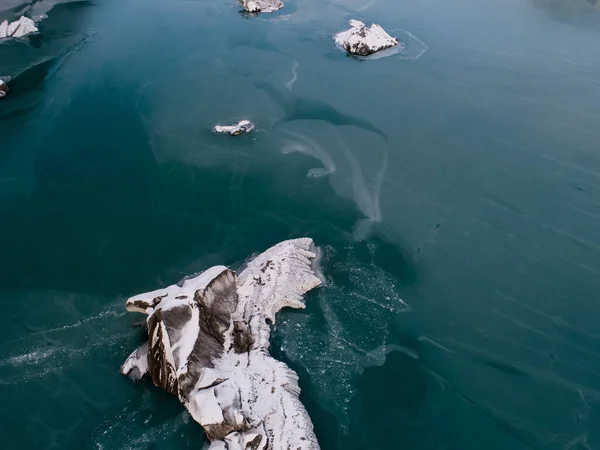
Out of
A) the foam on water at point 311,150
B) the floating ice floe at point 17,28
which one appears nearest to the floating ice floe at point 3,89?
the floating ice floe at point 17,28

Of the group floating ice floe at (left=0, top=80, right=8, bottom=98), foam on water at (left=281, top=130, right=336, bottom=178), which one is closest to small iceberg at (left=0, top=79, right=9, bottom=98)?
floating ice floe at (left=0, top=80, right=8, bottom=98)

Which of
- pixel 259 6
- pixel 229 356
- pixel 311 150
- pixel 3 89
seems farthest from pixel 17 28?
pixel 229 356

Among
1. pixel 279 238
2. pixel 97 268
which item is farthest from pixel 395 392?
pixel 97 268

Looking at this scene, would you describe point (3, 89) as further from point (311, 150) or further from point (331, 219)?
point (331, 219)

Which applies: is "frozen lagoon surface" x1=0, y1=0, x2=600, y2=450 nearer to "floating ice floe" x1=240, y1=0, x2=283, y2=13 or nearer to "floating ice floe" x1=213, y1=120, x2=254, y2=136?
"floating ice floe" x1=213, y1=120, x2=254, y2=136

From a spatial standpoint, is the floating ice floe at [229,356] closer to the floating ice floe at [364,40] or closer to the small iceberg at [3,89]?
the small iceberg at [3,89]

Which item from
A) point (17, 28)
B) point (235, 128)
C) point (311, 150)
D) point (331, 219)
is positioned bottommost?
point (331, 219)
